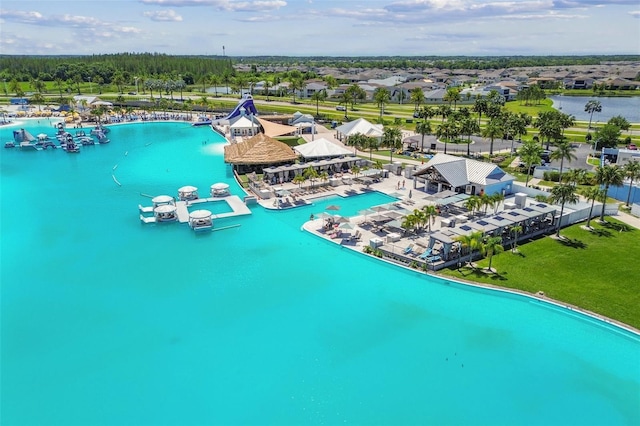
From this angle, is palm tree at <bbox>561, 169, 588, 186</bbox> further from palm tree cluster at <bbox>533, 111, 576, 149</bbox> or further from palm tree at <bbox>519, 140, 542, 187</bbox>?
palm tree cluster at <bbox>533, 111, 576, 149</bbox>

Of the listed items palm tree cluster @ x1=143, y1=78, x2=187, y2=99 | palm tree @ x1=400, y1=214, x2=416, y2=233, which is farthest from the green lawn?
palm tree cluster @ x1=143, y1=78, x2=187, y2=99

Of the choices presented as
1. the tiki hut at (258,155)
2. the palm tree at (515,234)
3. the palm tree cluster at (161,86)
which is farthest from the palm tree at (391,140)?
the palm tree cluster at (161,86)

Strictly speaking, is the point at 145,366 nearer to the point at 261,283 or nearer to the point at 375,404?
the point at 261,283

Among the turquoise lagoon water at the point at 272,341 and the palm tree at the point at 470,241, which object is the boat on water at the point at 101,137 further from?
the palm tree at the point at 470,241

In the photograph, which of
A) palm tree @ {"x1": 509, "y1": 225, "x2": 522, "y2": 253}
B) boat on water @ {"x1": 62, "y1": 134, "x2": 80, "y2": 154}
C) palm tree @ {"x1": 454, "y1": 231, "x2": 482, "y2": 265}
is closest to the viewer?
palm tree @ {"x1": 454, "y1": 231, "x2": 482, "y2": 265}

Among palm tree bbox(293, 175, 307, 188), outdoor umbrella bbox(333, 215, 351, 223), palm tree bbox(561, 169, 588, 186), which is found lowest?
outdoor umbrella bbox(333, 215, 351, 223)

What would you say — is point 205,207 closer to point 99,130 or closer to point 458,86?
point 99,130
